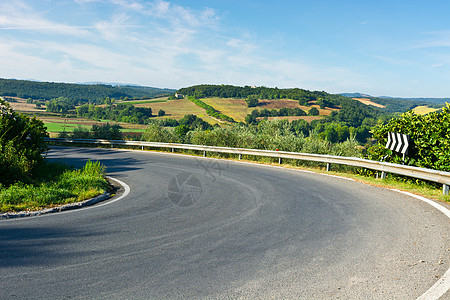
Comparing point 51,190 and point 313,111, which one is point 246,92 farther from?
point 51,190

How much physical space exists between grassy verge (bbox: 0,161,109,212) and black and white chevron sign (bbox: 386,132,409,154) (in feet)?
30.7

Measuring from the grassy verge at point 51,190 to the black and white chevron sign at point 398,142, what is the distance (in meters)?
9.36

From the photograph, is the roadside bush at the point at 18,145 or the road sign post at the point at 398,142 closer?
the roadside bush at the point at 18,145

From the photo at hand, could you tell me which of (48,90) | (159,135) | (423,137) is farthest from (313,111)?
(48,90)

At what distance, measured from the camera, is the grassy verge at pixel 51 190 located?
764 cm

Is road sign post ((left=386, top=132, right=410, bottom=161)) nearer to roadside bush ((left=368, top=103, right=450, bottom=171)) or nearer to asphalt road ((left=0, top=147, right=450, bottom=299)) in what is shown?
roadside bush ((left=368, top=103, right=450, bottom=171))

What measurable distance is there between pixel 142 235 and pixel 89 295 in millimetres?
2047

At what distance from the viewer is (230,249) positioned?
504 cm

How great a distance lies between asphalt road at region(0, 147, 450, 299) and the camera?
12.6ft

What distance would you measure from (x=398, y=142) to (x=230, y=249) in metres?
8.32

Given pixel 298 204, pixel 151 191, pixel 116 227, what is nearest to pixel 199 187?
pixel 151 191

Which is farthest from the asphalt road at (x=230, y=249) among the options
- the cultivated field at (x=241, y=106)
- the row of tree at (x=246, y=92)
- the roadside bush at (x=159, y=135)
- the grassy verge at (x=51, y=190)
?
the row of tree at (x=246, y=92)

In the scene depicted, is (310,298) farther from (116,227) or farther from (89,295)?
(116,227)

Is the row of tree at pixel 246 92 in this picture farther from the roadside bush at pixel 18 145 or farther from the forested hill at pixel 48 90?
the roadside bush at pixel 18 145
